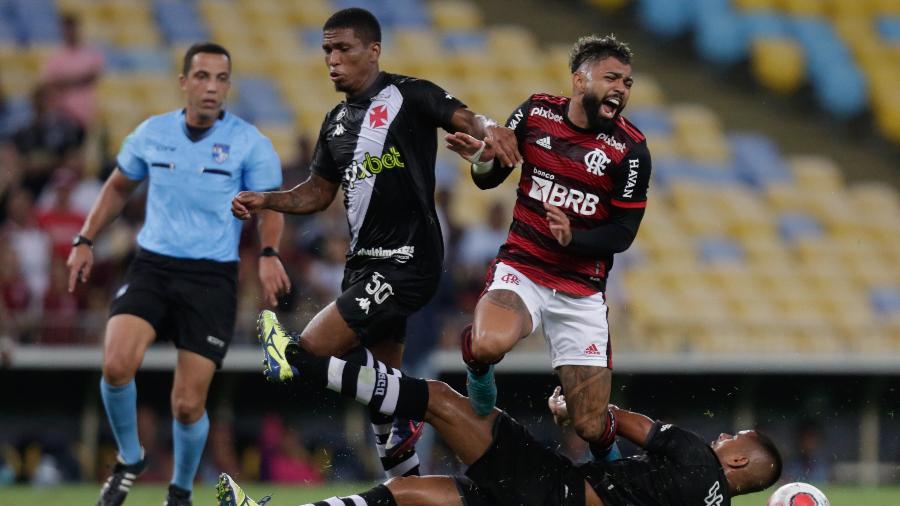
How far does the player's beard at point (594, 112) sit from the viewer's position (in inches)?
321

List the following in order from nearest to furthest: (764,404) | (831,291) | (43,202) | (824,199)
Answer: (43,202) → (764,404) → (831,291) → (824,199)

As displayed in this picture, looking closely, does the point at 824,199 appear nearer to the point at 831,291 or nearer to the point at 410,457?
the point at 831,291

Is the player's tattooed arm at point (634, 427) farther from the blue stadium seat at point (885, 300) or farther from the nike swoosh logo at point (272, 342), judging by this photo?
the blue stadium seat at point (885, 300)

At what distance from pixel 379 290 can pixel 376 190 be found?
56 cm

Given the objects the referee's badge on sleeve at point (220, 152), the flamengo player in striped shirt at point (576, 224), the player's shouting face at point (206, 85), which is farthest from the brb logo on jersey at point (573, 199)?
the player's shouting face at point (206, 85)

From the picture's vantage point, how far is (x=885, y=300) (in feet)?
58.3

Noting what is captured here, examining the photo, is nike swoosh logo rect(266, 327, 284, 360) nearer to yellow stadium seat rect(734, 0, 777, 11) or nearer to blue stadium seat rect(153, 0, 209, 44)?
blue stadium seat rect(153, 0, 209, 44)

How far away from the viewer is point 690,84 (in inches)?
864

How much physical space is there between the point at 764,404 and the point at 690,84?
7.79 metres

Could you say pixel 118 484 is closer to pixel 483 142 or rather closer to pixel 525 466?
pixel 525 466

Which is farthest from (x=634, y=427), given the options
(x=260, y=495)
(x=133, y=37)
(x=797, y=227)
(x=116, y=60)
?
(x=133, y=37)

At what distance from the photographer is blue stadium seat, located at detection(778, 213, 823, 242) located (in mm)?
18578

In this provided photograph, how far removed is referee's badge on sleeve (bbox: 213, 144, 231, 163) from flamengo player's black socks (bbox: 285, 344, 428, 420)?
76.4 inches

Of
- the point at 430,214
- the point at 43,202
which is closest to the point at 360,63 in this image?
the point at 430,214
